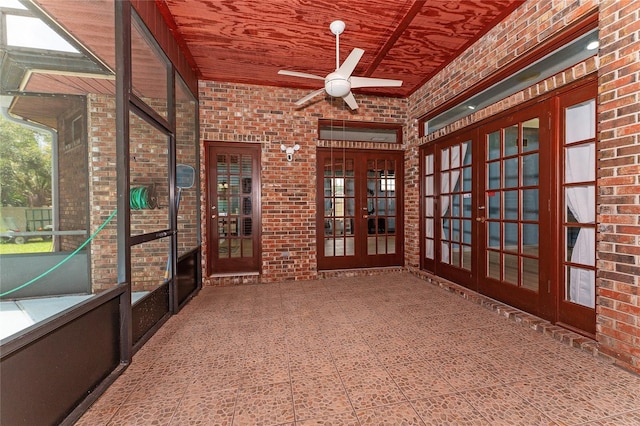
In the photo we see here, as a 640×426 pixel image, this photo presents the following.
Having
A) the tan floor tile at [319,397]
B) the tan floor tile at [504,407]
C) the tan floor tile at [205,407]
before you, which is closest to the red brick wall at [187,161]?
the tan floor tile at [205,407]

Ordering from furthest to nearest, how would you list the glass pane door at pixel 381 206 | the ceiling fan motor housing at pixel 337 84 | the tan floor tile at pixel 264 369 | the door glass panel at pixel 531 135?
the glass pane door at pixel 381 206 → the door glass panel at pixel 531 135 → the ceiling fan motor housing at pixel 337 84 → the tan floor tile at pixel 264 369

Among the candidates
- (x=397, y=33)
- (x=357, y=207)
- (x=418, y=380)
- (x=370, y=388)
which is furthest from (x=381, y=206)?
(x=370, y=388)

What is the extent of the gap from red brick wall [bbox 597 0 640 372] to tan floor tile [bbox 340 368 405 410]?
170 centimetres

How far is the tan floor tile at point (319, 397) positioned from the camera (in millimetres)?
1604

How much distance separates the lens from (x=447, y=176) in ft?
13.7

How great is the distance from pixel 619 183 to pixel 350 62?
229 centimetres

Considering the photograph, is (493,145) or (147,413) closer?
(147,413)

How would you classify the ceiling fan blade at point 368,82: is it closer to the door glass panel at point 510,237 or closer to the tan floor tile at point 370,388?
the door glass panel at point 510,237

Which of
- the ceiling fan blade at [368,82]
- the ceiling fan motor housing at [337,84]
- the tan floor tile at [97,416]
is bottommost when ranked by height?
the tan floor tile at [97,416]

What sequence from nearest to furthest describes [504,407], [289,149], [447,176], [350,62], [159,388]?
[504,407] < [159,388] < [350,62] < [447,176] < [289,149]

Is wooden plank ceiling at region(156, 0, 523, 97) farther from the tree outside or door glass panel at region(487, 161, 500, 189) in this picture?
the tree outside

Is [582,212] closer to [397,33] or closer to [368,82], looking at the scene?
[368,82]

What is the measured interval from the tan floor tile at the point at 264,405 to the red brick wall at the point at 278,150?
269 centimetres

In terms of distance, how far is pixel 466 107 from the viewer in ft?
12.5
